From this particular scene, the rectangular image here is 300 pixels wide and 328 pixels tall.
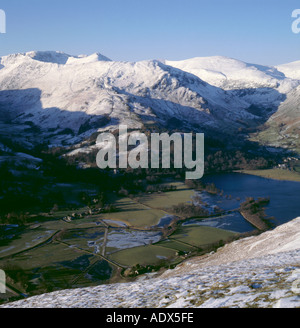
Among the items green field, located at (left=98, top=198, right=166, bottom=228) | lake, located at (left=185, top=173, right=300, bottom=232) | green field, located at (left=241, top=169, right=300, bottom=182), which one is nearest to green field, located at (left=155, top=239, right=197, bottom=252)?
green field, located at (left=98, top=198, right=166, bottom=228)

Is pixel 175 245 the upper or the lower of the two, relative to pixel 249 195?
lower

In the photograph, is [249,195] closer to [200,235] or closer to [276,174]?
[276,174]

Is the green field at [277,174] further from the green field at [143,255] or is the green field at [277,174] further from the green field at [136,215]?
the green field at [143,255]

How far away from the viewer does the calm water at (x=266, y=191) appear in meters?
106

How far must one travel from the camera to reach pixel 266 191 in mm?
136750

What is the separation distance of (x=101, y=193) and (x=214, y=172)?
263 ft

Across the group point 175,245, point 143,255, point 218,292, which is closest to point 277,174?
point 175,245

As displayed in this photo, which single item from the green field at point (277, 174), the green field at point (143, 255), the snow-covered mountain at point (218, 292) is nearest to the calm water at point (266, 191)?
the green field at point (277, 174)

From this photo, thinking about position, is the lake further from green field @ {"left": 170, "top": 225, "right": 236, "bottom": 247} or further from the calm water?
green field @ {"left": 170, "top": 225, "right": 236, "bottom": 247}
